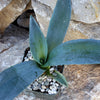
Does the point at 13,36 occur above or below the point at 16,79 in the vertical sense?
below

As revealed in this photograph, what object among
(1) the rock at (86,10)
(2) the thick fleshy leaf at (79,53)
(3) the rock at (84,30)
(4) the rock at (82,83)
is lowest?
(4) the rock at (82,83)

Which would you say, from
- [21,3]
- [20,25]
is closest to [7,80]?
[21,3]

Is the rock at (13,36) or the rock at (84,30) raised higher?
the rock at (84,30)

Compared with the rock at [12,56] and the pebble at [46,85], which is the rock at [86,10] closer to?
the pebble at [46,85]

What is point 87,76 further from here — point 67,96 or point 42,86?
point 42,86

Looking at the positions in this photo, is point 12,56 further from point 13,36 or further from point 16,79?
point 16,79

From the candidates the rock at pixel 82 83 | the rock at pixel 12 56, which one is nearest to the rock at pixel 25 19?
the rock at pixel 12 56

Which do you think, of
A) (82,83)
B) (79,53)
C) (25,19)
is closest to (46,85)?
(82,83)
